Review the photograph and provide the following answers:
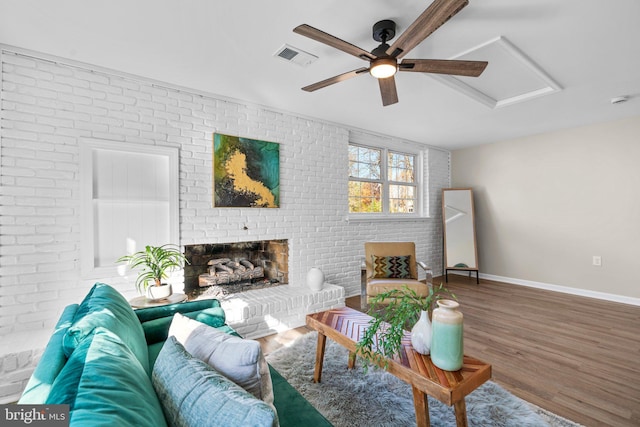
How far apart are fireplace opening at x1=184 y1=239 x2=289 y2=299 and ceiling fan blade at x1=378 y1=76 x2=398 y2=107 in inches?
77.1

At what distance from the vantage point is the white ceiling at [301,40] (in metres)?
1.68

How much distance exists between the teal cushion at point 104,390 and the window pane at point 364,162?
3.68 metres

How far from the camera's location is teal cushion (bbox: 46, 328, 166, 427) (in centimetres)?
57

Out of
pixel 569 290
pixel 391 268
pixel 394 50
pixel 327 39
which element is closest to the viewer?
pixel 327 39

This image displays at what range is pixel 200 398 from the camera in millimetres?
751

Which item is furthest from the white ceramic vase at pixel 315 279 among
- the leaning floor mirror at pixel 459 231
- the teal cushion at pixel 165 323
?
the leaning floor mirror at pixel 459 231

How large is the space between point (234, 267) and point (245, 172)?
108 cm

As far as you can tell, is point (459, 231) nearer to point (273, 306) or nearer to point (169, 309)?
point (273, 306)

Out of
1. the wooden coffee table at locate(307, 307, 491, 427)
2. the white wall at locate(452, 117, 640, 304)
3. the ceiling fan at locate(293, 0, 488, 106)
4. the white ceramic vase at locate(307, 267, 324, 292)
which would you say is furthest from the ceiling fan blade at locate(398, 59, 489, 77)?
the white wall at locate(452, 117, 640, 304)

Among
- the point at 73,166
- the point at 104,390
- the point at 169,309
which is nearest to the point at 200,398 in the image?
the point at 104,390

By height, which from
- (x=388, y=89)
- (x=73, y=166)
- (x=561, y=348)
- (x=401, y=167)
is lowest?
(x=561, y=348)

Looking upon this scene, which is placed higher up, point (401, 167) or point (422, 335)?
point (401, 167)

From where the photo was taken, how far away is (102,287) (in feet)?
4.88

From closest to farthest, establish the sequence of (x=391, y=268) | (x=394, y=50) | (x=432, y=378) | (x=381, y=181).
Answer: (x=432, y=378)
(x=394, y=50)
(x=391, y=268)
(x=381, y=181)
